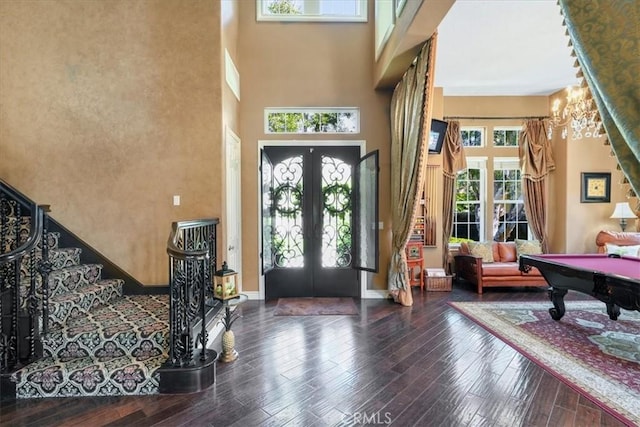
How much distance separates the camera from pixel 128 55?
12.2 feet

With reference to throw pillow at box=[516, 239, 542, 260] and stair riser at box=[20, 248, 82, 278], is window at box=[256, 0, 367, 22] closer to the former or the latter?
stair riser at box=[20, 248, 82, 278]

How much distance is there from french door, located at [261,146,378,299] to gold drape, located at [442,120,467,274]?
7.35 feet

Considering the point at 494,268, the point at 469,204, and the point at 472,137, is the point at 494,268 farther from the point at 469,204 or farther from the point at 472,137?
the point at 472,137

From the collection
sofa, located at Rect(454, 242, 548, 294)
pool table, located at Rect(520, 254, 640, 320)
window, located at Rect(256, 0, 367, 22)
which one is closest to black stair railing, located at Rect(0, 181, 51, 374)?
window, located at Rect(256, 0, 367, 22)

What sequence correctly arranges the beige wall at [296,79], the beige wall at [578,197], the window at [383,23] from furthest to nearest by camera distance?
the beige wall at [578,197] < the beige wall at [296,79] < the window at [383,23]

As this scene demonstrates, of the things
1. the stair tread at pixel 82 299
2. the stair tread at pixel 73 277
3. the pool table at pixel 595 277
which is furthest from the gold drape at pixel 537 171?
the stair tread at pixel 73 277

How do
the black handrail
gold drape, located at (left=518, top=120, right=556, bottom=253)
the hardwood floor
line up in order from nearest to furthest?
the hardwood floor < the black handrail < gold drape, located at (left=518, top=120, right=556, bottom=253)

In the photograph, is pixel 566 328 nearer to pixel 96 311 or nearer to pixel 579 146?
pixel 579 146

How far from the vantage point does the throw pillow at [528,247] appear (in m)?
5.78

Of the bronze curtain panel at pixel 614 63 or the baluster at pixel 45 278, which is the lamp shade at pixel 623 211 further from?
the baluster at pixel 45 278

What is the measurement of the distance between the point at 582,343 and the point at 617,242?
379 centimetres

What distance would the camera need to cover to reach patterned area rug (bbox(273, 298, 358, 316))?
13.8ft

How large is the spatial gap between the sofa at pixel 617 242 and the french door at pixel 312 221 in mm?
4584

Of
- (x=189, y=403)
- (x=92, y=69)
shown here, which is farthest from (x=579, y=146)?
(x=92, y=69)
